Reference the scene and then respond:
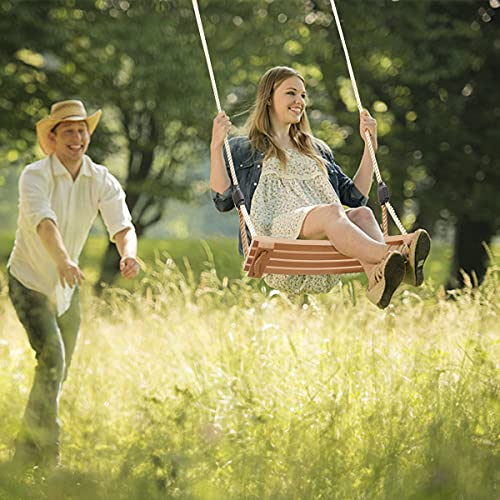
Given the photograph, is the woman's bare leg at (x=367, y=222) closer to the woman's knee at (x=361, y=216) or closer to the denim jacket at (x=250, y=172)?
the woman's knee at (x=361, y=216)

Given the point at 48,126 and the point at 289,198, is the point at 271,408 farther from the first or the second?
the point at 48,126

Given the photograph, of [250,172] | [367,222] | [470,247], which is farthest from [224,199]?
[470,247]

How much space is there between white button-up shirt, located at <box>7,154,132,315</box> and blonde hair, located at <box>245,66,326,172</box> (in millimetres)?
668

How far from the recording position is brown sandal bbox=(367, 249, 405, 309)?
3.96 metres

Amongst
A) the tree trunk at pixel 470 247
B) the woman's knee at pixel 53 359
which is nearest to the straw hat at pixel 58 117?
the woman's knee at pixel 53 359

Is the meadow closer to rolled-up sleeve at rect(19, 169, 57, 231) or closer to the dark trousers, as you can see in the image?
the dark trousers

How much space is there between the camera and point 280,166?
4.76 m

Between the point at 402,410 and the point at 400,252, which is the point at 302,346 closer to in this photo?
the point at 402,410

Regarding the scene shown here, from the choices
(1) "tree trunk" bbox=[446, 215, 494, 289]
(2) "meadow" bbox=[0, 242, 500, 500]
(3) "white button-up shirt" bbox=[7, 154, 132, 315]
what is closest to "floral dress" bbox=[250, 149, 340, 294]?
(2) "meadow" bbox=[0, 242, 500, 500]

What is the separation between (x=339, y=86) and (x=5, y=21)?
13.9 feet

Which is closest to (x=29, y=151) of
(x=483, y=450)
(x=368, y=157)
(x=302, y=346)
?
(x=302, y=346)

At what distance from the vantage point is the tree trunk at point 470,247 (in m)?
12.4

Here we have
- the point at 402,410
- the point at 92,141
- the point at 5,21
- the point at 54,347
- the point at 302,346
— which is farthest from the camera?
the point at 92,141

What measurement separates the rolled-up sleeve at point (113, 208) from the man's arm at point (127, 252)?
0.03 m
